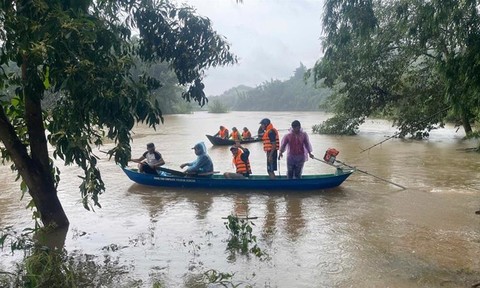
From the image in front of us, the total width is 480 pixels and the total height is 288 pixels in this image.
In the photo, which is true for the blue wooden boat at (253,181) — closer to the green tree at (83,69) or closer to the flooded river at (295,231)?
the flooded river at (295,231)

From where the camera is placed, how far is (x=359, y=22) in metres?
6.27

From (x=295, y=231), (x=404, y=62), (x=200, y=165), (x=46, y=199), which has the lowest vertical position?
(x=295, y=231)

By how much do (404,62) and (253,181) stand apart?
37.4 ft

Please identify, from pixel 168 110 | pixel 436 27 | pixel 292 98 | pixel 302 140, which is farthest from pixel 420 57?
pixel 292 98

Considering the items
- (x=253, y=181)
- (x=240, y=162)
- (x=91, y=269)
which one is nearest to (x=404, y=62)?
(x=240, y=162)

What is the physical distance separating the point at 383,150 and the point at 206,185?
11995 mm

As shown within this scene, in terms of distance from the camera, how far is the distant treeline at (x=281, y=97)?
90.5 metres

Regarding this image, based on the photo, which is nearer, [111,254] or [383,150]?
[111,254]

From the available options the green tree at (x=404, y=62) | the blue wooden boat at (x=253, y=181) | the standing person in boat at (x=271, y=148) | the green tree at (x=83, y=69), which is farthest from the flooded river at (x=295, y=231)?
the green tree at (x=404, y=62)

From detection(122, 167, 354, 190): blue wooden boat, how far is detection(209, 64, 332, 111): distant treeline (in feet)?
253

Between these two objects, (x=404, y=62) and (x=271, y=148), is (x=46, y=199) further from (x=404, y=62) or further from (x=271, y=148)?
(x=404, y=62)

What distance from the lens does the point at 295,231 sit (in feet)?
25.3

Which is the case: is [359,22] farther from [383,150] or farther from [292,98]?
[292,98]

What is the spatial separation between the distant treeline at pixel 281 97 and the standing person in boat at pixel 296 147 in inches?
3043
